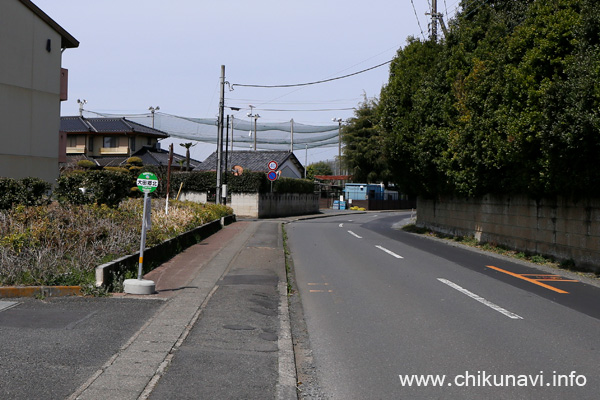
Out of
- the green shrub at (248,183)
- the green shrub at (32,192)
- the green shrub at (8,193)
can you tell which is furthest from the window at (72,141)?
the green shrub at (8,193)

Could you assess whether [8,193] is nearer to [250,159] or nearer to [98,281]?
[98,281]

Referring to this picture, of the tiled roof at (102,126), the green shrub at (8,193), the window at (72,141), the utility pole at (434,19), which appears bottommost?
the green shrub at (8,193)

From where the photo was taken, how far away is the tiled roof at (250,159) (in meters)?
53.0

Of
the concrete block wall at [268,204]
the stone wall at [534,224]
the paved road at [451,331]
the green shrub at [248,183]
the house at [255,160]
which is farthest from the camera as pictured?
the house at [255,160]

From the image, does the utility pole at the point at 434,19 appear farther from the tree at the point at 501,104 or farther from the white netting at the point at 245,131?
the white netting at the point at 245,131

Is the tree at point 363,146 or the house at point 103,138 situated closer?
the house at point 103,138

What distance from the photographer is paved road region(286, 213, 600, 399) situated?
→ 17.5ft

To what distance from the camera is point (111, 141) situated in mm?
52844

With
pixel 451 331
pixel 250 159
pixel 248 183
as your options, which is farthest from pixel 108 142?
pixel 451 331

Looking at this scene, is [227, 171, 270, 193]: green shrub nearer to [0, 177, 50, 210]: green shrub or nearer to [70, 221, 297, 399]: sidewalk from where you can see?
[0, 177, 50, 210]: green shrub

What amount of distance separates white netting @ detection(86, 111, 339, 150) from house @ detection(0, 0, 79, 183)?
26264 mm

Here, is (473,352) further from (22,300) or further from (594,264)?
(594,264)

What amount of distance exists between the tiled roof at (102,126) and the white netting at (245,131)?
3794 mm

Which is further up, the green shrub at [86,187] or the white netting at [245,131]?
the white netting at [245,131]
